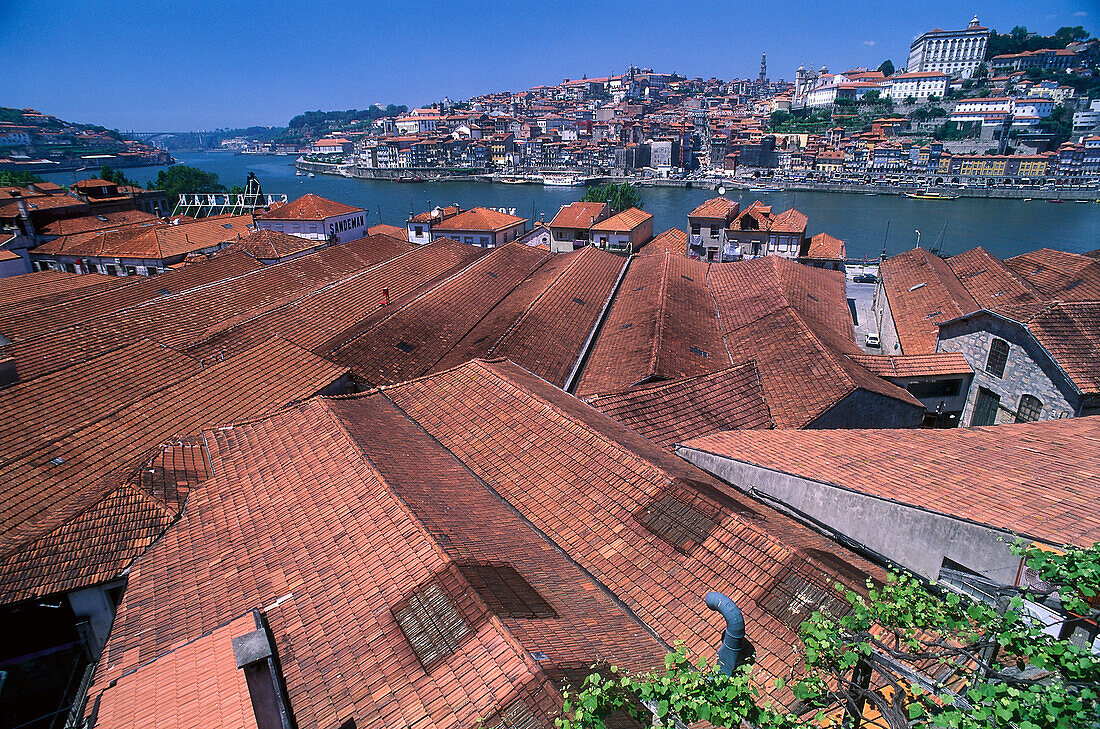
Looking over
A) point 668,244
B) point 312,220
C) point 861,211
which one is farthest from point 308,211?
point 861,211

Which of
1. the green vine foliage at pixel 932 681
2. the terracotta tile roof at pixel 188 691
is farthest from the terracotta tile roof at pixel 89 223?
the green vine foliage at pixel 932 681

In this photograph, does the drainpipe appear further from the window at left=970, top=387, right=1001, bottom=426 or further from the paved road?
the paved road

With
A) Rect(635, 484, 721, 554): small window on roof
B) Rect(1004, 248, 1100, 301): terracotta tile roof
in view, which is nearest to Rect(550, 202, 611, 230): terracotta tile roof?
Rect(1004, 248, 1100, 301): terracotta tile roof

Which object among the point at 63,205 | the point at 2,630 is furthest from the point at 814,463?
the point at 63,205

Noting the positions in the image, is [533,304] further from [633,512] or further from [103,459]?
[103,459]

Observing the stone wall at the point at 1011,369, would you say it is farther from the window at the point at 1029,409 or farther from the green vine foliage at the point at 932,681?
the green vine foliage at the point at 932,681
